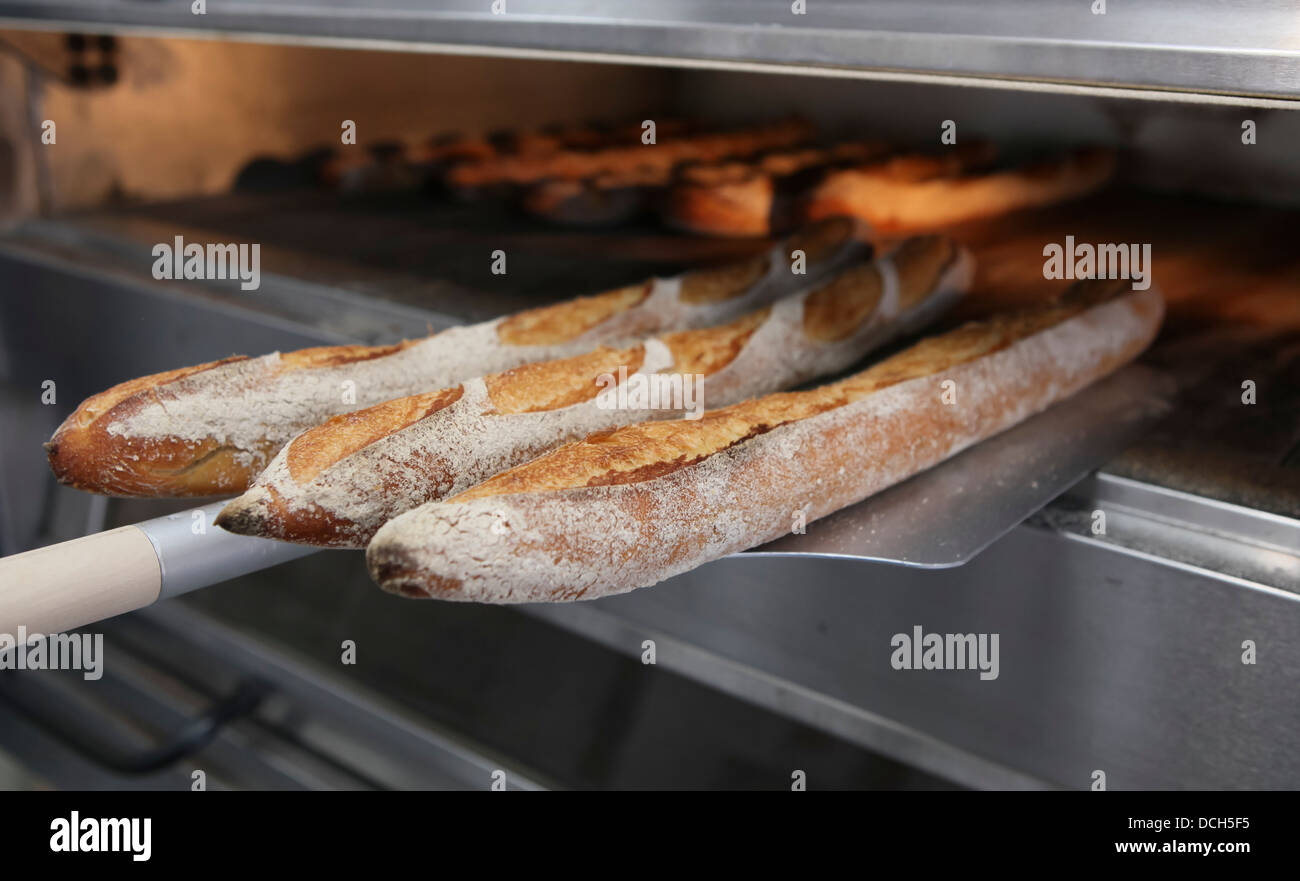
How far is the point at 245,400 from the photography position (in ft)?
2.78

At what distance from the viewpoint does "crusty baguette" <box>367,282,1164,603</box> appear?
2.17 ft

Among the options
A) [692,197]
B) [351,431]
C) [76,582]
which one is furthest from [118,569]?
[692,197]

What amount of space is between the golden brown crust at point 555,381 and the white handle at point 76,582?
30cm

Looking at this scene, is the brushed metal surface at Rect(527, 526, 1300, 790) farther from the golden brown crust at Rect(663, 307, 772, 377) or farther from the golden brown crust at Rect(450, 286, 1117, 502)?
the golden brown crust at Rect(663, 307, 772, 377)

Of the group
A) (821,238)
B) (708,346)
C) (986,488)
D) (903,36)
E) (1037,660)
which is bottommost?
(1037,660)

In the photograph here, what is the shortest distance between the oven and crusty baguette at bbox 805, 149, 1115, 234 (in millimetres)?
43

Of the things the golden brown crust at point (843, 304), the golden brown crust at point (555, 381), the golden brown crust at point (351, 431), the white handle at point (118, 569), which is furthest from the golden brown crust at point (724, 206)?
the white handle at point (118, 569)

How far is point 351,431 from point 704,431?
0.27 m

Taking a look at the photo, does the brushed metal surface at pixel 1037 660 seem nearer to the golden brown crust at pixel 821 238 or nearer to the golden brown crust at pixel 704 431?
the golden brown crust at pixel 704 431

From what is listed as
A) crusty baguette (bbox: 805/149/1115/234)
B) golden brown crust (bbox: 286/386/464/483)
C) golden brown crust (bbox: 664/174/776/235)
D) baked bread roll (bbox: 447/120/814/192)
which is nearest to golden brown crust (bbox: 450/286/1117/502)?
golden brown crust (bbox: 286/386/464/483)

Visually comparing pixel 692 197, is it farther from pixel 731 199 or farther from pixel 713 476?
pixel 713 476

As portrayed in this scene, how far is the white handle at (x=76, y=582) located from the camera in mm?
581
